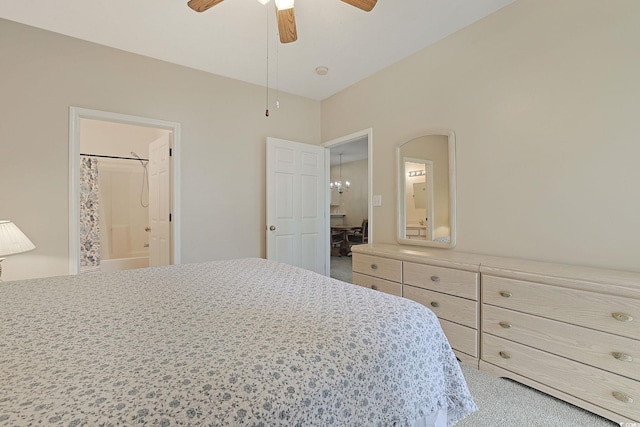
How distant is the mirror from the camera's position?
255 centimetres

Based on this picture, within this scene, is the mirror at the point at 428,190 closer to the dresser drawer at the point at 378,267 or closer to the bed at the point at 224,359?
the dresser drawer at the point at 378,267

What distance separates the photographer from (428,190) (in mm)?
2729

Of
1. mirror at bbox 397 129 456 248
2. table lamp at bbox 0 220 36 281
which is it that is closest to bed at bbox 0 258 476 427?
table lamp at bbox 0 220 36 281

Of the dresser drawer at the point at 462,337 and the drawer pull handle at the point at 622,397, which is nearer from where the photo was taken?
the drawer pull handle at the point at 622,397

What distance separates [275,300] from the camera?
1.15 m

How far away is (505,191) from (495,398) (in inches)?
56.1

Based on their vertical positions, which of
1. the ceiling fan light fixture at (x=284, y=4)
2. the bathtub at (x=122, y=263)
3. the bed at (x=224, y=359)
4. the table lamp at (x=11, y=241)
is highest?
the ceiling fan light fixture at (x=284, y=4)

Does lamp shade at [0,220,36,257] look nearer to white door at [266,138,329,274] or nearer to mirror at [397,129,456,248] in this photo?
white door at [266,138,329,274]

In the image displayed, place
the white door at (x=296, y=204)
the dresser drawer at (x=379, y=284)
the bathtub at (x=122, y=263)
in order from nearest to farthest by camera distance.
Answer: the dresser drawer at (x=379, y=284)
the white door at (x=296, y=204)
the bathtub at (x=122, y=263)

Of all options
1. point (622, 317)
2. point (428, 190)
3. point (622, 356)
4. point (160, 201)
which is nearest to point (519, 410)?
point (622, 356)

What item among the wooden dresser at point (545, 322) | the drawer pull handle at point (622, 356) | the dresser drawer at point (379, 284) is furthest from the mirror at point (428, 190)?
the drawer pull handle at point (622, 356)

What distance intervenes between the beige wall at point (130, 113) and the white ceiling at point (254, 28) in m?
0.19

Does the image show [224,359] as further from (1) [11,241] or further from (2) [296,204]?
(2) [296,204]

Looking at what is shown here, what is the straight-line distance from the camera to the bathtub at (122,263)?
4191 millimetres
